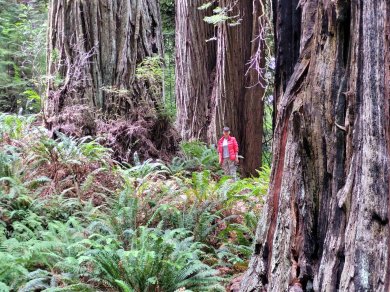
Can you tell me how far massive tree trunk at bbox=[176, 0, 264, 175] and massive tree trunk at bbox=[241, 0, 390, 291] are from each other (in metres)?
7.10

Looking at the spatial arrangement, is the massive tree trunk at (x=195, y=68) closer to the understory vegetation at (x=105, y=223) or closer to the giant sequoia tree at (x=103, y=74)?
the giant sequoia tree at (x=103, y=74)

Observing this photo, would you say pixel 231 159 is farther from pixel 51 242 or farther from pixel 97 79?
pixel 51 242

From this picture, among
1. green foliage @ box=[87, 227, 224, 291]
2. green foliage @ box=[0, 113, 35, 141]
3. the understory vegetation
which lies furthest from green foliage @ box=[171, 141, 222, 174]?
green foliage @ box=[87, 227, 224, 291]

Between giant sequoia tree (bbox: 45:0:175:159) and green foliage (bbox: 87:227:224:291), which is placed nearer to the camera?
green foliage (bbox: 87:227:224:291)

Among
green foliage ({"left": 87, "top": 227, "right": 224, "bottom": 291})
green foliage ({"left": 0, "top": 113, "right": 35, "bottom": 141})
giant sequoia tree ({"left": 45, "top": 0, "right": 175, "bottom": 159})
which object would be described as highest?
giant sequoia tree ({"left": 45, "top": 0, "right": 175, "bottom": 159})

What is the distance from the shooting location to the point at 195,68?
10.9 meters

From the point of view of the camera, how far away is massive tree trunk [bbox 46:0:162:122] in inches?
299

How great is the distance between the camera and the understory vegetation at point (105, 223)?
3623 millimetres

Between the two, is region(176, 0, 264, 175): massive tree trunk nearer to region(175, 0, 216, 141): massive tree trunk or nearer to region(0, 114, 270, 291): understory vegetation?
region(175, 0, 216, 141): massive tree trunk

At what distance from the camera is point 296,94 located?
8.59 feet

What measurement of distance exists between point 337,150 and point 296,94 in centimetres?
51

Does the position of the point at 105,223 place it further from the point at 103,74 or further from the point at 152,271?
the point at 103,74

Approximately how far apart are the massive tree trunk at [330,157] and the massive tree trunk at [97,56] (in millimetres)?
5130

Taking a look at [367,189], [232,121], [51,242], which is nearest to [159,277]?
[51,242]
